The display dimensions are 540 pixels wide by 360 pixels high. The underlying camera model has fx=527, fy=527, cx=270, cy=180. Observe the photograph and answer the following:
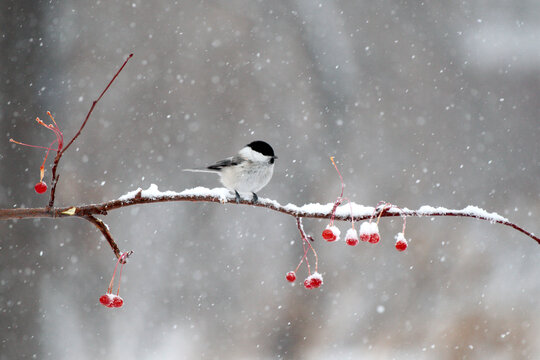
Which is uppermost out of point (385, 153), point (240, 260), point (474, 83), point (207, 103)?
point (474, 83)

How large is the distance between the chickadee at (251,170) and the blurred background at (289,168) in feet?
9.04

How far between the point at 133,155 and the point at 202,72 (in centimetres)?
107

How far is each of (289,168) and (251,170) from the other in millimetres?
3250

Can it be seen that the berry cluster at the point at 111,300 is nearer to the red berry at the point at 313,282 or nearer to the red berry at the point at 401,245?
the red berry at the point at 313,282

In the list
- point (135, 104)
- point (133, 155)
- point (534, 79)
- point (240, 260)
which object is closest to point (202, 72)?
point (135, 104)

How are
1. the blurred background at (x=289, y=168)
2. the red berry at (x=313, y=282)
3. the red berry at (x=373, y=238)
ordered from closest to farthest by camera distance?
the red berry at (x=373, y=238), the red berry at (x=313, y=282), the blurred background at (x=289, y=168)

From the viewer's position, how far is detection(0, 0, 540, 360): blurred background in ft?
14.7

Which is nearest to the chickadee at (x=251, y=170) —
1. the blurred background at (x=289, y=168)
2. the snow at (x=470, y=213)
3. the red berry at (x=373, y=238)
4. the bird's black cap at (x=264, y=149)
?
the bird's black cap at (x=264, y=149)

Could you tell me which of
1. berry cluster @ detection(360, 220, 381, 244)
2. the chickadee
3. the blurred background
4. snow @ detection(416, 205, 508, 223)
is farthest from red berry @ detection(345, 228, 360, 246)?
the blurred background

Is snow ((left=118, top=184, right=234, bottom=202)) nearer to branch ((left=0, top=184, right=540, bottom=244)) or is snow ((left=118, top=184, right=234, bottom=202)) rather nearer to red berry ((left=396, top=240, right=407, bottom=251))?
branch ((left=0, top=184, right=540, bottom=244))

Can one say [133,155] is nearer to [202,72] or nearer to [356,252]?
[202,72]

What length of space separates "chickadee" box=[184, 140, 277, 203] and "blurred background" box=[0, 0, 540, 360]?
108 inches

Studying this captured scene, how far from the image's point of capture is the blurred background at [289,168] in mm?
4480

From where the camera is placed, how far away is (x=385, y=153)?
5.54m
